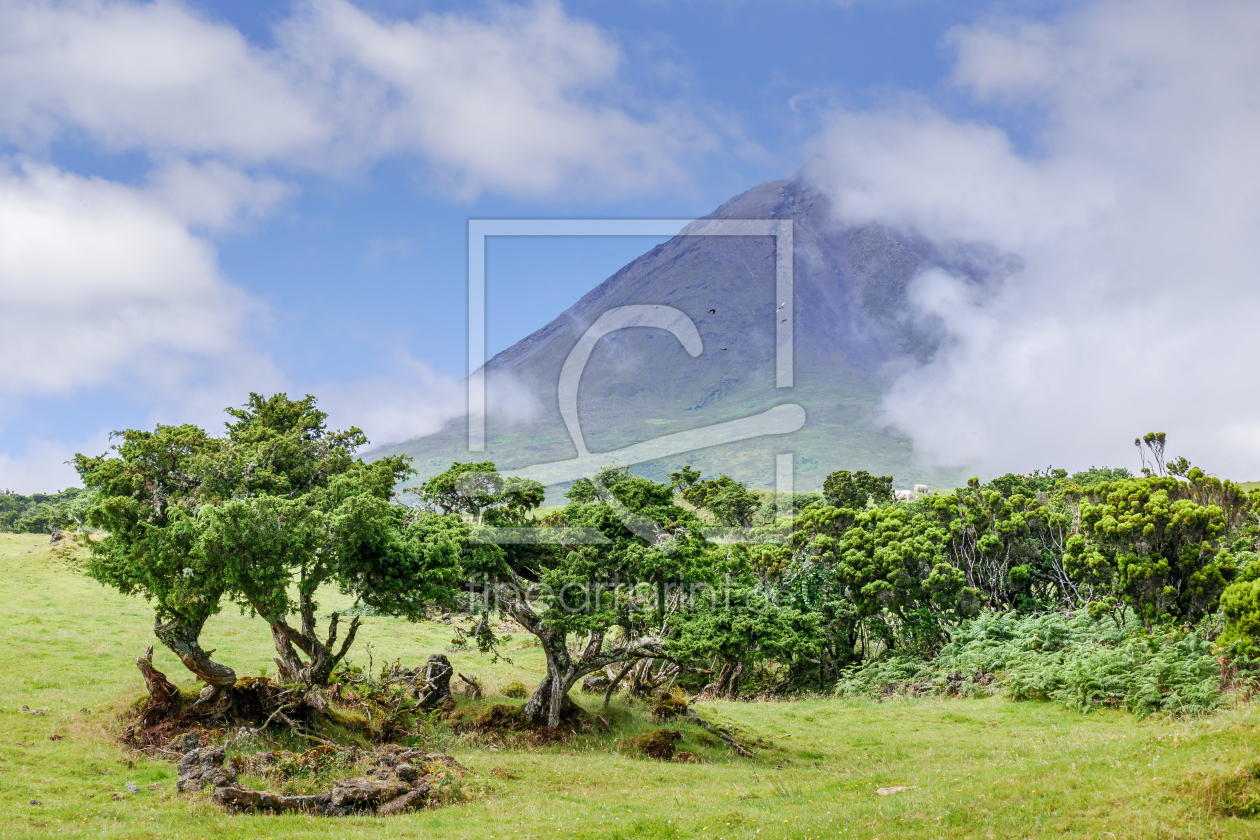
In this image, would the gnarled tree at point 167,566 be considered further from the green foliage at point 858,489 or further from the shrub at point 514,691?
the green foliage at point 858,489

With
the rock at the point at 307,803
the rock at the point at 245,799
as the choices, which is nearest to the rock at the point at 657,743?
the rock at the point at 307,803

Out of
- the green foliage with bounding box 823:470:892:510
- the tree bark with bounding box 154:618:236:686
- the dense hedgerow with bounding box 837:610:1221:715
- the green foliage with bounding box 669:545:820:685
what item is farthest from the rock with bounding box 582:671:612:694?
the green foliage with bounding box 823:470:892:510

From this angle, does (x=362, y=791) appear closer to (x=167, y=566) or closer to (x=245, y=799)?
(x=245, y=799)

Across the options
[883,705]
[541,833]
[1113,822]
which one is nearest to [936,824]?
[1113,822]

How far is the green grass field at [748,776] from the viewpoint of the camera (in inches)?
499

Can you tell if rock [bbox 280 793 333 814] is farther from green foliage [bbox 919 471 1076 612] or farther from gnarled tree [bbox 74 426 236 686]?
green foliage [bbox 919 471 1076 612]

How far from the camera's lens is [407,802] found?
16.6m

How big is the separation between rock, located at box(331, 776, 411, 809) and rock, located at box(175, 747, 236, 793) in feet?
7.31

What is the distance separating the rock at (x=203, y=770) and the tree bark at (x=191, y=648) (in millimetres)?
3377

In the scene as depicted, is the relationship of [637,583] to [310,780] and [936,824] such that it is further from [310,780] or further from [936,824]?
[936,824]

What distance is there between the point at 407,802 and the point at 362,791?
970mm

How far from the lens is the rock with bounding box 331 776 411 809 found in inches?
640

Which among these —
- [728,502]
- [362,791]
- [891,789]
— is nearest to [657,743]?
[891,789]

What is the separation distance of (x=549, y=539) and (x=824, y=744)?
36.6ft
